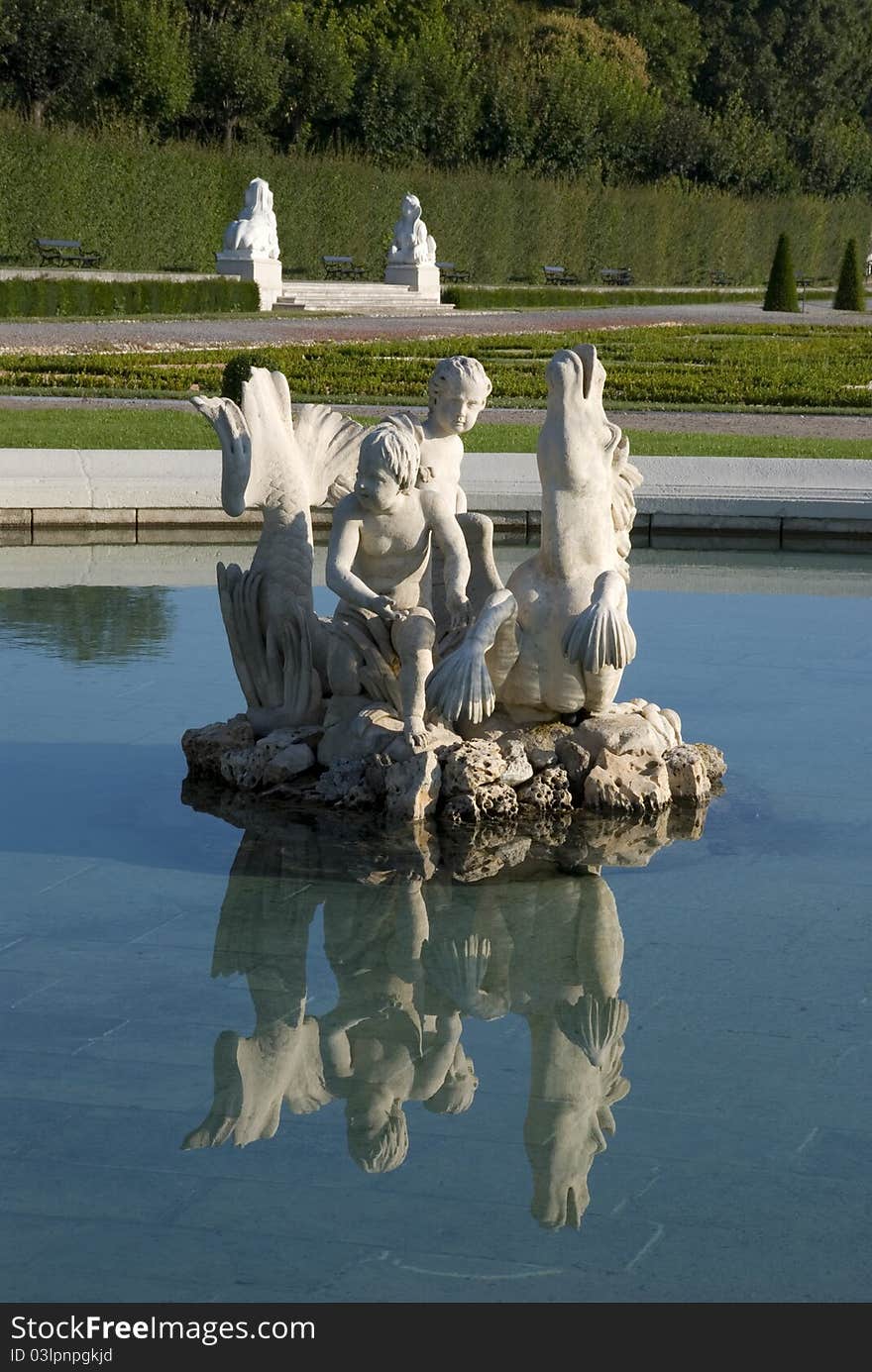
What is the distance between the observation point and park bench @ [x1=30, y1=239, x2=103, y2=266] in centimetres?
3609

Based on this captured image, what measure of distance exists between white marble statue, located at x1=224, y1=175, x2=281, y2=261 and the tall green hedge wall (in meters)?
2.50

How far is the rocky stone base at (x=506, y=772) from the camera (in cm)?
549

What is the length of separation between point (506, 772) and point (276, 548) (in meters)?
1.04

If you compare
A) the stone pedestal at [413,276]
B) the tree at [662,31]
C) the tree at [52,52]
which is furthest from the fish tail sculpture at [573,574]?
the tree at [662,31]

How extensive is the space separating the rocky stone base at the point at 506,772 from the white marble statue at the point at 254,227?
3175cm

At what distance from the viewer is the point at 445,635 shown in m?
5.77

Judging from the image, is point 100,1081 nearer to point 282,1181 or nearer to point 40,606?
point 282,1181

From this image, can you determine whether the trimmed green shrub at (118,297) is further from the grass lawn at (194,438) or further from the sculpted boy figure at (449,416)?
the sculpted boy figure at (449,416)

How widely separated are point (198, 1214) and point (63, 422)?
11439 mm

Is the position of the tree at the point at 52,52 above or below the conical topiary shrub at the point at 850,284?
above

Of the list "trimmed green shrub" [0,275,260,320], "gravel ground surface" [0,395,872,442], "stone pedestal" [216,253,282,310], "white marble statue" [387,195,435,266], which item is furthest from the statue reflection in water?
"white marble statue" [387,195,435,266]

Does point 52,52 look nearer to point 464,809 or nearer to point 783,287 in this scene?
point 783,287

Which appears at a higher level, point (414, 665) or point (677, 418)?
point (414, 665)

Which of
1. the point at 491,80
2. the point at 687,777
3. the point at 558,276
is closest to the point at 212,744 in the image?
the point at 687,777
